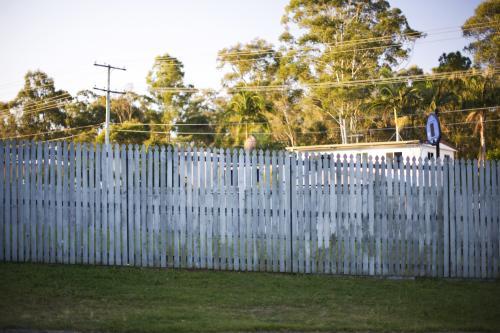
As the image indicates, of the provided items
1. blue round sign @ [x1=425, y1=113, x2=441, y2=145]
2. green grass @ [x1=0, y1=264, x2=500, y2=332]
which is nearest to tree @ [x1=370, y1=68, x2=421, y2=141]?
blue round sign @ [x1=425, y1=113, x2=441, y2=145]

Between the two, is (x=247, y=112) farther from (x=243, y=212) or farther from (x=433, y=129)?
(x=243, y=212)

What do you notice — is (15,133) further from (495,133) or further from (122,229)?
(122,229)

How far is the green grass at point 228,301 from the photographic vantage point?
20.7ft

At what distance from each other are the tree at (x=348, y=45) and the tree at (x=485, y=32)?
6.36 metres

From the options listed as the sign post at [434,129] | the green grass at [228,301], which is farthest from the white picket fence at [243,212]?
the sign post at [434,129]

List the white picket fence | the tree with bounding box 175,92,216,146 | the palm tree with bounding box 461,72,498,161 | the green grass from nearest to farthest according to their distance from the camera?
the green grass
the white picket fence
the palm tree with bounding box 461,72,498,161
the tree with bounding box 175,92,216,146

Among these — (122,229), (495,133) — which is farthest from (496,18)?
(122,229)

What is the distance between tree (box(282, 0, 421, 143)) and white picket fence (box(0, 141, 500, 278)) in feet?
120

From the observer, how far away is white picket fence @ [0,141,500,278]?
9.46m

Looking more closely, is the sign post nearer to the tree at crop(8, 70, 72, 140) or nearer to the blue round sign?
the blue round sign

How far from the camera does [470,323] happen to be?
6695mm

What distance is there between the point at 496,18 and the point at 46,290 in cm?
4975

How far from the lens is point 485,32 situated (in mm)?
48062

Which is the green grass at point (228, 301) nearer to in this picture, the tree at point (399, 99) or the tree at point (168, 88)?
the tree at point (399, 99)
